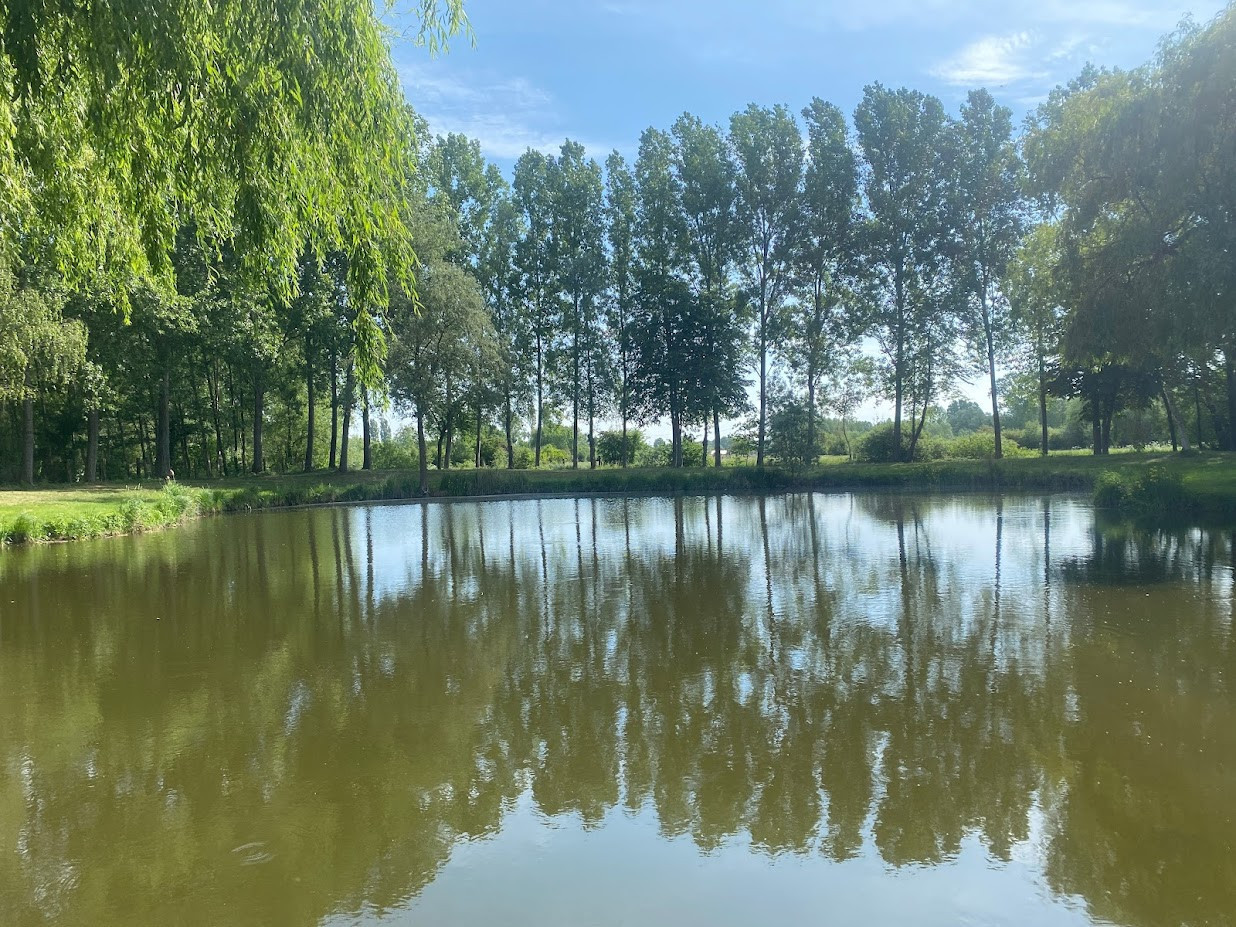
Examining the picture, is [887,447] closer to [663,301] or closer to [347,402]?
[663,301]

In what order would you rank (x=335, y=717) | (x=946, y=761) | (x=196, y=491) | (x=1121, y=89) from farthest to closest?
(x=196, y=491)
(x=1121, y=89)
(x=335, y=717)
(x=946, y=761)

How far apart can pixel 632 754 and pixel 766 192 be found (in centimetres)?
3763

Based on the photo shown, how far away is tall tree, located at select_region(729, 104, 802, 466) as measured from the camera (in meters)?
39.3

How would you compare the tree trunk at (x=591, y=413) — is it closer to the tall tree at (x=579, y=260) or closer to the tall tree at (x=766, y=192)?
the tall tree at (x=579, y=260)

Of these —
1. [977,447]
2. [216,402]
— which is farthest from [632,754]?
Answer: [977,447]

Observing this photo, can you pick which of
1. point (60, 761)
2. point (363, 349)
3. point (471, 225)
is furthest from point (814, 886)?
point (471, 225)

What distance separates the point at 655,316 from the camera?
41719 millimetres

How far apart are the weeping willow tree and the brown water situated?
3575 millimetres

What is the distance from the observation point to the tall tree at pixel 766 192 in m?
39.3

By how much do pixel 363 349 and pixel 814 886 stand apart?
20.0 feet

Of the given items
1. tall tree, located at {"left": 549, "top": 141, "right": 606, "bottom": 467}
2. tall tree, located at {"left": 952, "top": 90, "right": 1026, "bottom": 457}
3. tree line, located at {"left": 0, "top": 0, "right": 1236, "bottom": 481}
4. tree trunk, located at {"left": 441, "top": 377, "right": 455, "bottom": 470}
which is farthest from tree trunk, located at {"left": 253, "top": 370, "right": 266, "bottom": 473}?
tall tree, located at {"left": 952, "top": 90, "right": 1026, "bottom": 457}

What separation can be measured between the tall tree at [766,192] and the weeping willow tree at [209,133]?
32.5 metres

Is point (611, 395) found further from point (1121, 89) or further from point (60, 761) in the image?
point (60, 761)

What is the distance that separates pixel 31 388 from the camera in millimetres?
24922
